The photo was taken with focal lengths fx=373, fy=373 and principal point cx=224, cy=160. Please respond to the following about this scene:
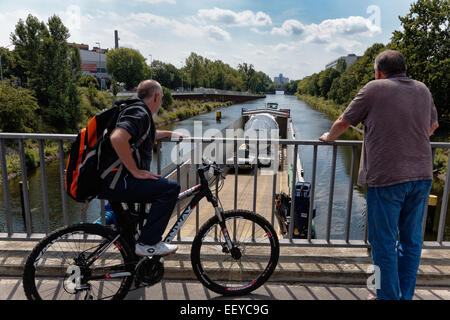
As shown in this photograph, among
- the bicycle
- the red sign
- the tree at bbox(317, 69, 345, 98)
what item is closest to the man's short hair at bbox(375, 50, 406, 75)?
the bicycle

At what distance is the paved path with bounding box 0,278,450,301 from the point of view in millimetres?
3219

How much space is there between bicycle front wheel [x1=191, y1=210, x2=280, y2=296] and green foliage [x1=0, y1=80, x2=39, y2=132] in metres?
34.3

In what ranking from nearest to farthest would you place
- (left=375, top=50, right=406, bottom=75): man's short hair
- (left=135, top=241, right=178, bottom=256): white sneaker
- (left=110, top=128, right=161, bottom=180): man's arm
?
1. (left=110, top=128, right=161, bottom=180): man's arm
2. (left=375, top=50, right=406, bottom=75): man's short hair
3. (left=135, top=241, right=178, bottom=256): white sneaker

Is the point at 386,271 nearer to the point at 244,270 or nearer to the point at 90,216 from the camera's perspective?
the point at 244,270

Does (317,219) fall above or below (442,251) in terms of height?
below

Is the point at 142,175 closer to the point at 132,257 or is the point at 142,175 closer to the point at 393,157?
the point at 132,257

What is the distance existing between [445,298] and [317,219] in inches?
707

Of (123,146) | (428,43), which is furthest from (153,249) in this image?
(428,43)

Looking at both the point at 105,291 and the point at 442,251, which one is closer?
→ the point at 105,291

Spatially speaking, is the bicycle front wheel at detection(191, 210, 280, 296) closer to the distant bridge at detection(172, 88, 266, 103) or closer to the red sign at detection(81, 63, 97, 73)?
the distant bridge at detection(172, 88, 266, 103)

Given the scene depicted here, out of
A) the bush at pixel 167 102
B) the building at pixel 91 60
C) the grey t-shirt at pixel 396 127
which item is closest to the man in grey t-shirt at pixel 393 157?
the grey t-shirt at pixel 396 127

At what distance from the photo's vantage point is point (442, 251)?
3.98 meters

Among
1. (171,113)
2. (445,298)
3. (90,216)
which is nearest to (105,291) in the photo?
(445,298)

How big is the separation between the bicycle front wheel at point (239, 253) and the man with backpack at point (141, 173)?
19.0 inches
